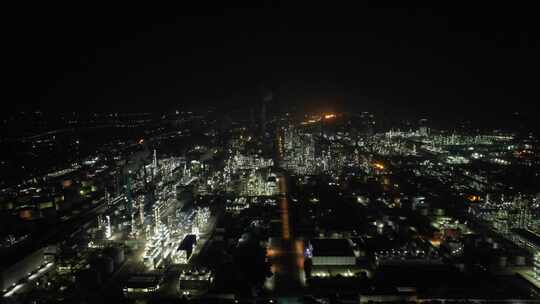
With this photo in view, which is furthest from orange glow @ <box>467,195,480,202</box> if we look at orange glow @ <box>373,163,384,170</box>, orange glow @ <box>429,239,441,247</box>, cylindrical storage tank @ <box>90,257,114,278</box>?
cylindrical storage tank @ <box>90,257,114,278</box>

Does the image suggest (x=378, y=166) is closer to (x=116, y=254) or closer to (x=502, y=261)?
(x=502, y=261)

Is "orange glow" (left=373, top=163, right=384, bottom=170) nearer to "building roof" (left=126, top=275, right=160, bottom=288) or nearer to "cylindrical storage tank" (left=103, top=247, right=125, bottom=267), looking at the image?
"cylindrical storage tank" (left=103, top=247, right=125, bottom=267)

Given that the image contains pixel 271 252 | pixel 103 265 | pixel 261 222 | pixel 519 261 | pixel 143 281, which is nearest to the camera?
pixel 143 281

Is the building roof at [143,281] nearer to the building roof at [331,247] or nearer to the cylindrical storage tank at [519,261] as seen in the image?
the building roof at [331,247]

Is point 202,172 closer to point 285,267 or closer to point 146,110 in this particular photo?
point 146,110

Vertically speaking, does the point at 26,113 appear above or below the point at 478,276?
above

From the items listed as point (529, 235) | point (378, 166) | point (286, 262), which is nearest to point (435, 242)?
point (529, 235)

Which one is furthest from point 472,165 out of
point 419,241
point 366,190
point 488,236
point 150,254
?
point 150,254
